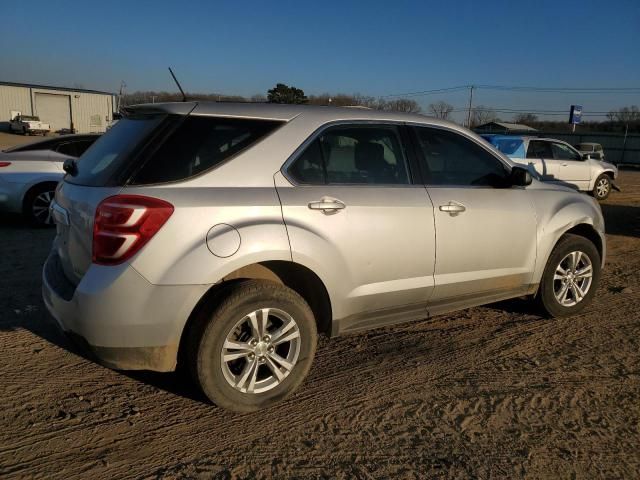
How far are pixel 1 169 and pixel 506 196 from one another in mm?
7093

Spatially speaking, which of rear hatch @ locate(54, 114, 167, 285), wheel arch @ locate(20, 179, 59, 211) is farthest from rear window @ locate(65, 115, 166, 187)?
wheel arch @ locate(20, 179, 59, 211)

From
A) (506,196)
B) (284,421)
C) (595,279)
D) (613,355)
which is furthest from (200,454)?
(595,279)

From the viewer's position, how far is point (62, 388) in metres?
3.37

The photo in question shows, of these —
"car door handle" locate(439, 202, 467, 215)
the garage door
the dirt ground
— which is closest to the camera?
the dirt ground

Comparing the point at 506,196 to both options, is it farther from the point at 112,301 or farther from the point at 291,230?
the point at 112,301

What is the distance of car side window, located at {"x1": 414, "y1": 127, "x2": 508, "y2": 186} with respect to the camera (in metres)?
3.84

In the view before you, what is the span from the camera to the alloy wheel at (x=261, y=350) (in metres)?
3.02

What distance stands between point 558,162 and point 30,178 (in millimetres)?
11907

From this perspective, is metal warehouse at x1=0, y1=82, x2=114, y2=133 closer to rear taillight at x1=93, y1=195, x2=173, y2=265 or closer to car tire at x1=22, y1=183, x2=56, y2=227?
car tire at x1=22, y1=183, x2=56, y2=227

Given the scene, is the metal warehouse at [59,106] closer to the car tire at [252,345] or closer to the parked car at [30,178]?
the parked car at [30,178]

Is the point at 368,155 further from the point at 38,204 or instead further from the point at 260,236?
the point at 38,204

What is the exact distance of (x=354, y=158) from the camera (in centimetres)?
354

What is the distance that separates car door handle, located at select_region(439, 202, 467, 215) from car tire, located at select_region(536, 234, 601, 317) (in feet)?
4.01

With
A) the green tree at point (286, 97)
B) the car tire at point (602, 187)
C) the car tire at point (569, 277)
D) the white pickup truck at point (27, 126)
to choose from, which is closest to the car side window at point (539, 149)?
the car tire at point (602, 187)
